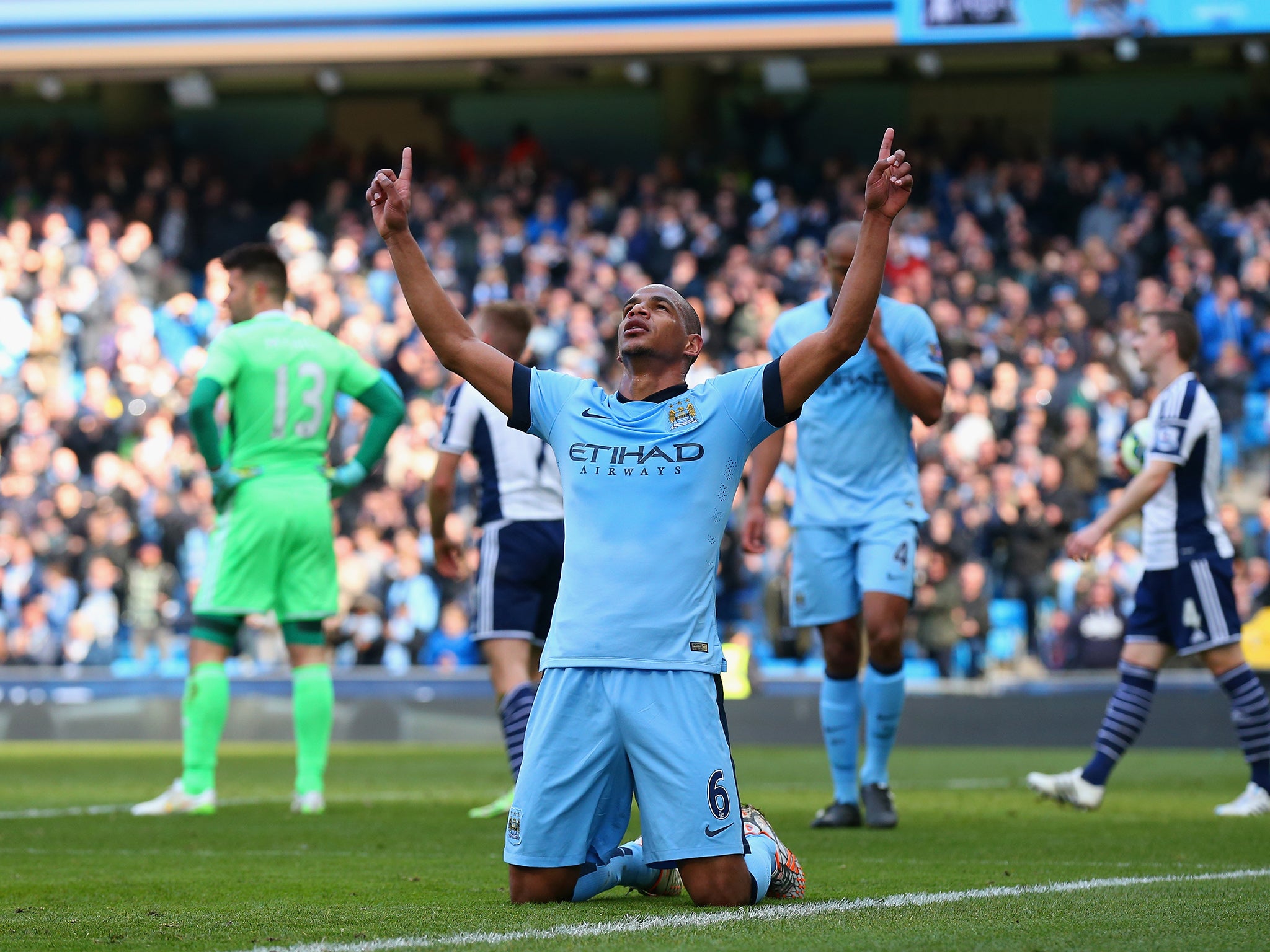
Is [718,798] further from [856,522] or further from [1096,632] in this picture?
[1096,632]

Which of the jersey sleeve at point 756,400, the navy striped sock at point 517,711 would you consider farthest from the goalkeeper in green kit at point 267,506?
the jersey sleeve at point 756,400

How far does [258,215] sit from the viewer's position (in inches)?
1053

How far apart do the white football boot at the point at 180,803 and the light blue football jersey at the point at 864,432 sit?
2.99 meters

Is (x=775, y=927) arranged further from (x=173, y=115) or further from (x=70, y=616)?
(x=173, y=115)

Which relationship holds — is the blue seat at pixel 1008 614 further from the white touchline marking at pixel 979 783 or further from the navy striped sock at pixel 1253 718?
the navy striped sock at pixel 1253 718

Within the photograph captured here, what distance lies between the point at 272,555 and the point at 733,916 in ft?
14.2

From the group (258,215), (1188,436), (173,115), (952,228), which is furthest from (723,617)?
(173,115)

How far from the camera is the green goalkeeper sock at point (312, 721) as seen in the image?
325 inches

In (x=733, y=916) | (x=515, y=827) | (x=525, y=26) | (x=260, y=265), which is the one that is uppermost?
(x=525, y=26)

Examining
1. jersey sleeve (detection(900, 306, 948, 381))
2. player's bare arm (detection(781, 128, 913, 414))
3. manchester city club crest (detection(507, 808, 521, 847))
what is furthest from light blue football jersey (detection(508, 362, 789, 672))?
jersey sleeve (detection(900, 306, 948, 381))

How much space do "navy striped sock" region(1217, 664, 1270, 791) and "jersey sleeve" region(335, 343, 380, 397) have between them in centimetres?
427

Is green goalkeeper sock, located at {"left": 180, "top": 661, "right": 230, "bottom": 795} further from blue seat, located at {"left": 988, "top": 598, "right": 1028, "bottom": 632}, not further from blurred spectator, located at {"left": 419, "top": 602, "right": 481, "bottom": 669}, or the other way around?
blue seat, located at {"left": 988, "top": 598, "right": 1028, "bottom": 632}

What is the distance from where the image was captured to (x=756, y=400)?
4793mm

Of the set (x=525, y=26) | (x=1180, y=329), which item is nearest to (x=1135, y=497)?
(x=1180, y=329)
